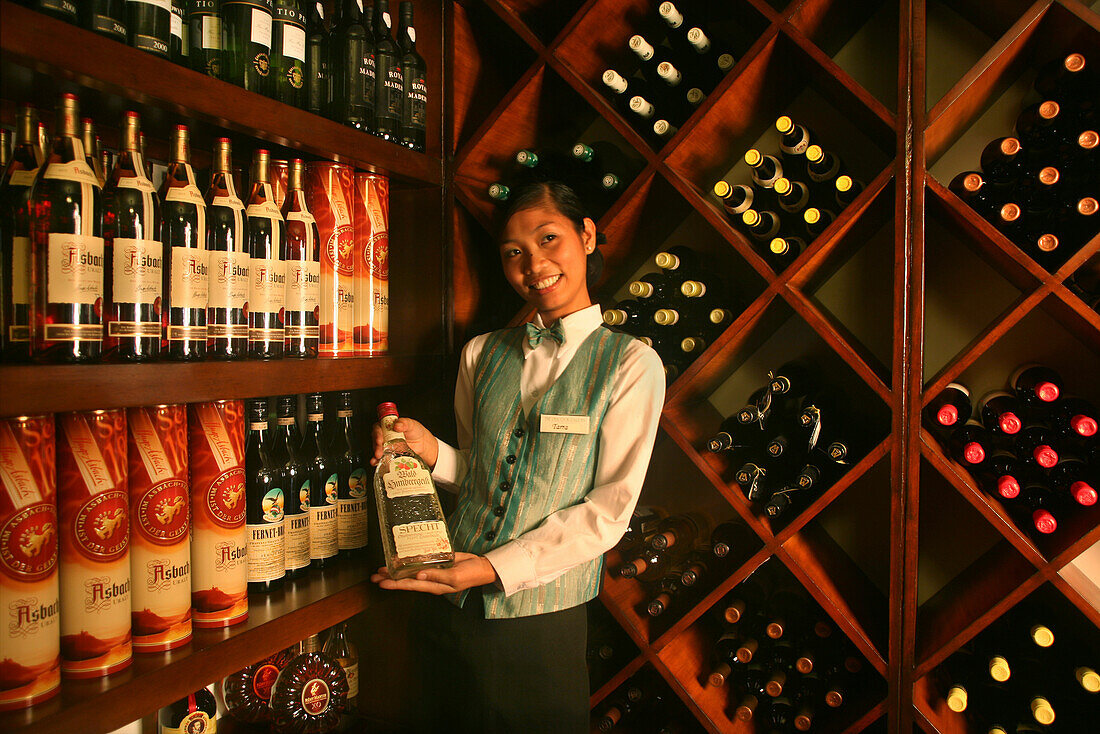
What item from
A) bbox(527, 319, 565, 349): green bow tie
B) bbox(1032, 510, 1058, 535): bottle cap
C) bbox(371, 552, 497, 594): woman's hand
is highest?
bbox(527, 319, 565, 349): green bow tie

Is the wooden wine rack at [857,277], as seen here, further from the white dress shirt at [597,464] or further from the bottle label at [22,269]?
the bottle label at [22,269]

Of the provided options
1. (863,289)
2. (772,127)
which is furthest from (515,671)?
(772,127)

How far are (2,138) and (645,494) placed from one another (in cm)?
178

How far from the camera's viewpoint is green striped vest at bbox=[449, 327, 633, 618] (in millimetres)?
1426

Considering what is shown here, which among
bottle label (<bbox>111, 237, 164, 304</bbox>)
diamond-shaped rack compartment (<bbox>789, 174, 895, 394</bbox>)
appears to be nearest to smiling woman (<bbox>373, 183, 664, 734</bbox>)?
bottle label (<bbox>111, 237, 164, 304</bbox>)

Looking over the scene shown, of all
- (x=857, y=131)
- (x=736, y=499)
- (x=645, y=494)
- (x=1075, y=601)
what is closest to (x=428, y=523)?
(x=736, y=499)

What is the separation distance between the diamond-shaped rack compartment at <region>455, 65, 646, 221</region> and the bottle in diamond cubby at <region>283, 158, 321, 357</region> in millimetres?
538

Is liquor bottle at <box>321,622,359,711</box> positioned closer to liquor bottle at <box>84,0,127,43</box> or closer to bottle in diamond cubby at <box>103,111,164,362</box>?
bottle in diamond cubby at <box>103,111,164,362</box>

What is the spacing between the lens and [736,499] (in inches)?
64.3

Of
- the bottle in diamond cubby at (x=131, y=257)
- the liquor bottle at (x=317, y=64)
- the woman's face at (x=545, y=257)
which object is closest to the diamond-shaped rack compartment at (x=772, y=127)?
the woman's face at (x=545, y=257)

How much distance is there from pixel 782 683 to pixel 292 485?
4.18 ft

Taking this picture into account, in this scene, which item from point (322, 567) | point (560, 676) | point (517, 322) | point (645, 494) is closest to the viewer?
point (560, 676)

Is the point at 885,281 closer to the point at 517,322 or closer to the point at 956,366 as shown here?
the point at 956,366

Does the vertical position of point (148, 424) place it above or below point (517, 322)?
below
